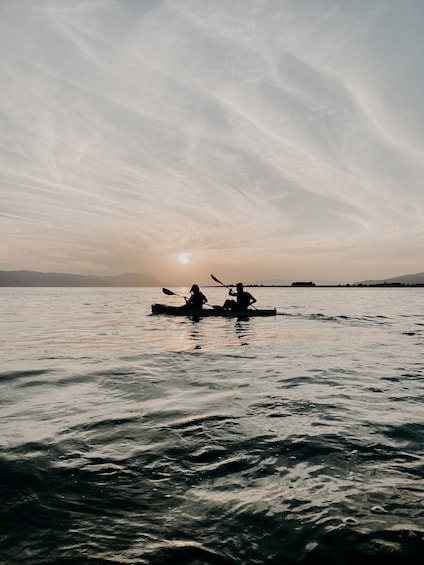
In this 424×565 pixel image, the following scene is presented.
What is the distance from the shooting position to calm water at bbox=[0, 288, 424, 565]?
4.21m

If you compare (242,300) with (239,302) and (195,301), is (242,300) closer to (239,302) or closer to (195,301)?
(239,302)

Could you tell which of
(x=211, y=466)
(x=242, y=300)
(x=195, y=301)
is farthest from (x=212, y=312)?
(x=211, y=466)

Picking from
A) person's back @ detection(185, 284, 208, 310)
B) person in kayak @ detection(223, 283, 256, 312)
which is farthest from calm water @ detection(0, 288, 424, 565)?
person in kayak @ detection(223, 283, 256, 312)

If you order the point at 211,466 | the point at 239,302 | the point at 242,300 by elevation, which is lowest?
the point at 211,466

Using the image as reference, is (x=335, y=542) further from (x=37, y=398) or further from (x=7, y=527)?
(x=37, y=398)

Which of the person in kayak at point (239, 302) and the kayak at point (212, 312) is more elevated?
the person in kayak at point (239, 302)

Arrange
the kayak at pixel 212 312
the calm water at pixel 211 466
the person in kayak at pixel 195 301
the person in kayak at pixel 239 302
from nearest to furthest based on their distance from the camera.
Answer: the calm water at pixel 211 466, the kayak at pixel 212 312, the person in kayak at pixel 195 301, the person in kayak at pixel 239 302

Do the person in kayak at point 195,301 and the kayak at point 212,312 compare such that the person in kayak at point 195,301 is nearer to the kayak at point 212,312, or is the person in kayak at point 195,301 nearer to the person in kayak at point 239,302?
the kayak at point 212,312

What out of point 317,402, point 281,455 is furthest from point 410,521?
point 317,402

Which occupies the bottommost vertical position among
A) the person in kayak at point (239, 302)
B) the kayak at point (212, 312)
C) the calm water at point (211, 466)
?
the calm water at point (211, 466)

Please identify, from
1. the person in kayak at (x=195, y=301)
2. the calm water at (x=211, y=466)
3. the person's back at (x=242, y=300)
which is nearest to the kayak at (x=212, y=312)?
the person in kayak at (x=195, y=301)

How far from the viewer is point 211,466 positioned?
19.9 feet

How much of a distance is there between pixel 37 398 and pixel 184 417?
423 cm

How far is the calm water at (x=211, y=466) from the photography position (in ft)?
13.8
